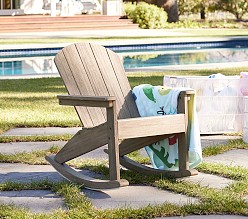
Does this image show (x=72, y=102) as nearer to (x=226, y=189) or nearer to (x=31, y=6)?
(x=226, y=189)

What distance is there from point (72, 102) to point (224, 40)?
51.2 ft

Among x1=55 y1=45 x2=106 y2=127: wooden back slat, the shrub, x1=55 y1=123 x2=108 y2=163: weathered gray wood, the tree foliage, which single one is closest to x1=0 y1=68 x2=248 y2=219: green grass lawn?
x1=55 y1=123 x2=108 y2=163: weathered gray wood

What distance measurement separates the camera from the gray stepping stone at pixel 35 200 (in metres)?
3.80

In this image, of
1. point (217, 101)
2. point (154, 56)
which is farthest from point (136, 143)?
point (154, 56)

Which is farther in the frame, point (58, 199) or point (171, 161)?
point (171, 161)

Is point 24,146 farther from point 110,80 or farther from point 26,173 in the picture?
point 110,80

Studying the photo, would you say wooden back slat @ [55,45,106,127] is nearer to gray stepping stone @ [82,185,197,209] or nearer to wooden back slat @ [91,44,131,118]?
wooden back slat @ [91,44,131,118]

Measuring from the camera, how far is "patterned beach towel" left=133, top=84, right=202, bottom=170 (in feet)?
14.5

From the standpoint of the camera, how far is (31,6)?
1059 inches

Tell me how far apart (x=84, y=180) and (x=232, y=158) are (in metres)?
1.29

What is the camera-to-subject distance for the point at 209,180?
443 cm

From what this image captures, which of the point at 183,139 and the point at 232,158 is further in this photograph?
the point at 232,158

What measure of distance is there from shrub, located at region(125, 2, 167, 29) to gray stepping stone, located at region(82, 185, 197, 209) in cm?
2162

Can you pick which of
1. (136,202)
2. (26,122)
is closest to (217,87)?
(26,122)
